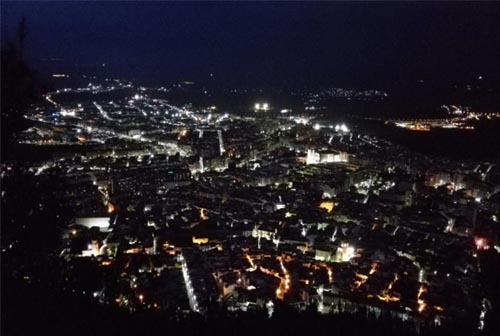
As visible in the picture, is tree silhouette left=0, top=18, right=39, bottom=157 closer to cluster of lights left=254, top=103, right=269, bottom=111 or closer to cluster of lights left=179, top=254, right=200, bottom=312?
cluster of lights left=179, top=254, right=200, bottom=312

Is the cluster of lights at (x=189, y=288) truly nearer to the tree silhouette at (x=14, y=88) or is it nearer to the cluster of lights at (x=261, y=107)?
the tree silhouette at (x=14, y=88)

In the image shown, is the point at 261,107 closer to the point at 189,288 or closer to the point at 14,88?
the point at 189,288

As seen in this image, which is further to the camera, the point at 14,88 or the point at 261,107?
the point at 261,107

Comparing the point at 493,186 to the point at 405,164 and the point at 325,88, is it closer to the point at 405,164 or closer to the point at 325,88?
the point at 405,164

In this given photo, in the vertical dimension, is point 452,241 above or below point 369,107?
below

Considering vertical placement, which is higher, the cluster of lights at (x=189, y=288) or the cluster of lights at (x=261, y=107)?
the cluster of lights at (x=261, y=107)

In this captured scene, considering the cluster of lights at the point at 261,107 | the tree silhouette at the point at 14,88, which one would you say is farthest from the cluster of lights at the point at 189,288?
the cluster of lights at the point at 261,107

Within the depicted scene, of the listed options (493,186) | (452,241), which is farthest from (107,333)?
(493,186)

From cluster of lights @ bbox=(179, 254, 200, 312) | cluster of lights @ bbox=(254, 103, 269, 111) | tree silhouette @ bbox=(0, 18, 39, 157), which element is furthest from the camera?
cluster of lights @ bbox=(254, 103, 269, 111)

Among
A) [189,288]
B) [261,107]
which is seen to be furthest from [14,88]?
[261,107]

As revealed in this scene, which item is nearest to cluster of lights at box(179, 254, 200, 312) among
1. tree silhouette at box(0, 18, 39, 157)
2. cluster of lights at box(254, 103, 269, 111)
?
tree silhouette at box(0, 18, 39, 157)

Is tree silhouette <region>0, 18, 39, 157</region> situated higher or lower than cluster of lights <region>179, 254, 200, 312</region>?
higher
